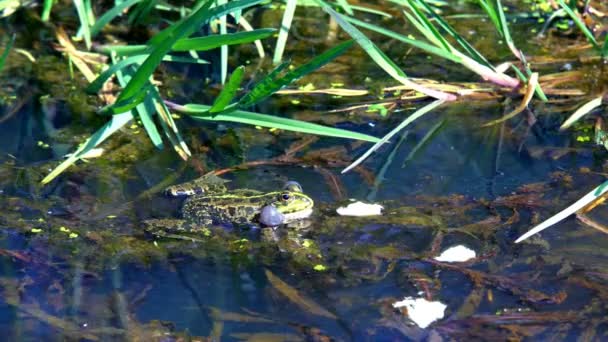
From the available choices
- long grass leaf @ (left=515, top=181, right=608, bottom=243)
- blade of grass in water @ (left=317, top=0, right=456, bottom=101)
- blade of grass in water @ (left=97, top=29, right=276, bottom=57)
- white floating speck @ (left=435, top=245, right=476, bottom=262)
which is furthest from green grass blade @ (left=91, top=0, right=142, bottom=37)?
long grass leaf @ (left=515, top=181, right=608, bottom=243)

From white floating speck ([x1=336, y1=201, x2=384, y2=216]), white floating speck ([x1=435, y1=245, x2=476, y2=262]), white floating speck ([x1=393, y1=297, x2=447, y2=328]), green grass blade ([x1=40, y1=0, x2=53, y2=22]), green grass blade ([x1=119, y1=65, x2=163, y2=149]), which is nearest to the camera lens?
white floating speck ([x1=393, y1=297, x2=447, y2=328])

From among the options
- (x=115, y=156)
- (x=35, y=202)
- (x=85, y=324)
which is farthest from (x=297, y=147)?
(x=85, y=324)

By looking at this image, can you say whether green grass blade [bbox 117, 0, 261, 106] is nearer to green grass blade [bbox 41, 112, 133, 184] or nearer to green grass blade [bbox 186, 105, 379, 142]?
green grass blade [bbox 41, 112, 133, 184]

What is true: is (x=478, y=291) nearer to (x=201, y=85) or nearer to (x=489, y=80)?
(x=489, y=80)

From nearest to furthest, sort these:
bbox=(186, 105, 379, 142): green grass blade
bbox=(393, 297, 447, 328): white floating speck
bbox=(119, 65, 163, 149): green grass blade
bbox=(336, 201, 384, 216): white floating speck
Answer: bbox=(393, 297, 447, 328): white floating speck → bbox=(336, 201, 384, 216): white floating speck → bbox=(186, 105, 379, 142): green grass blade → bbox=(119, 65, 163, 149): green grass blade

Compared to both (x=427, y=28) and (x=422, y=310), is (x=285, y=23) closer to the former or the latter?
(x=427, y=28)

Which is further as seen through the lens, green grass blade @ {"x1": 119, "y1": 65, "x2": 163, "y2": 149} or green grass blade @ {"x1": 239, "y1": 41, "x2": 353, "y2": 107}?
green grass blade @ {"x1": 119, "y1": 65, "x2": 163, "y2": 149}

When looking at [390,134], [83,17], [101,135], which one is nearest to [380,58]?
[390,134]

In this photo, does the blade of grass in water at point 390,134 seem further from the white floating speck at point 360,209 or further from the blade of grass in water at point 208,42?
the blade of grass in water at point 208,42

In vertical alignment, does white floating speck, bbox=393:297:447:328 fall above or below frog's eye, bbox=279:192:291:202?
below
